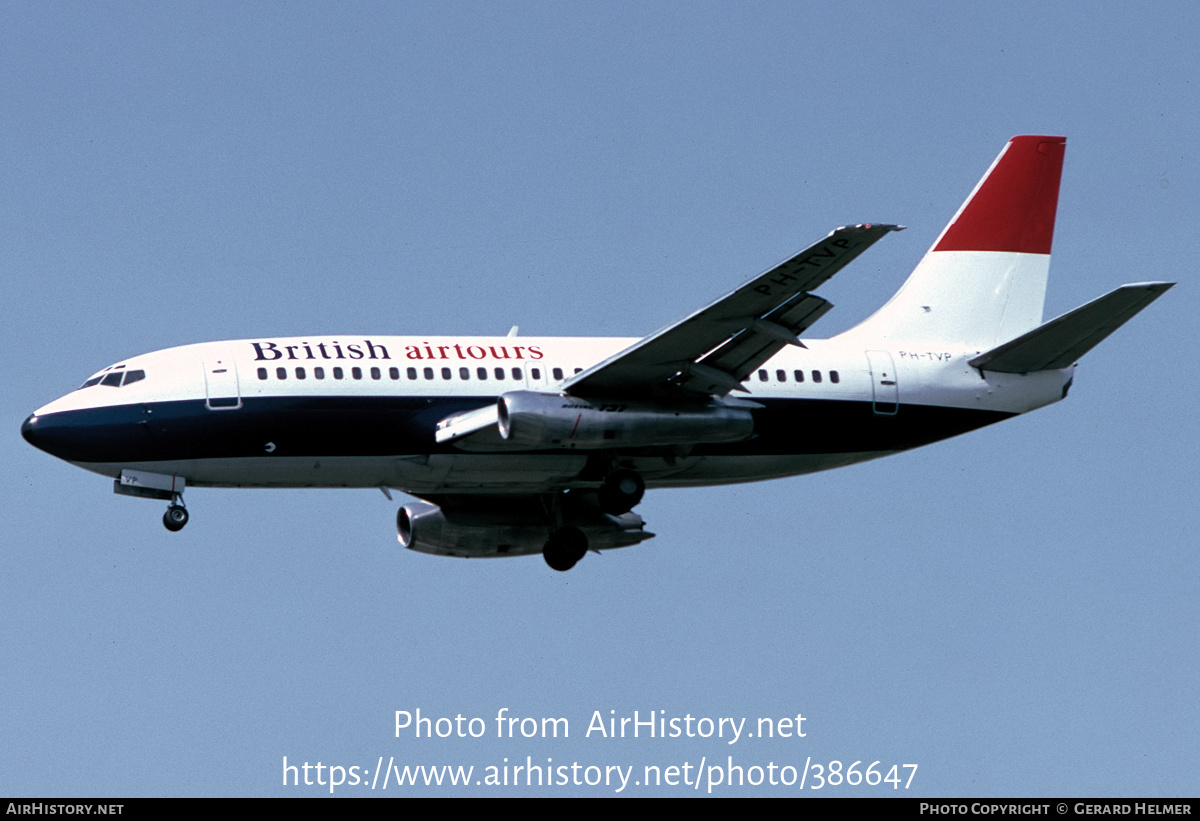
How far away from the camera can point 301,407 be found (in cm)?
4216

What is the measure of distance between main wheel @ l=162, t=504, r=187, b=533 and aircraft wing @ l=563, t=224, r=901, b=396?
8.31m

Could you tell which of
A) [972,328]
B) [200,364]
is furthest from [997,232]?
[200,364]

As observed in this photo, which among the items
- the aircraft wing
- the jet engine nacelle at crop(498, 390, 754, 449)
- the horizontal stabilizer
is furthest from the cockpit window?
the horizontal stabilizer

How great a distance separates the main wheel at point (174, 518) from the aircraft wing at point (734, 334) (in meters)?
8.31

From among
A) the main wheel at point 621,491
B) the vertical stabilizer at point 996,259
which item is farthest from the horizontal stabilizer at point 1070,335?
the main wheel at point 621,491

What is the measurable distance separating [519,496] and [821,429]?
7.36 metres

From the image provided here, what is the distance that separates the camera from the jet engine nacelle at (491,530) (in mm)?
47781

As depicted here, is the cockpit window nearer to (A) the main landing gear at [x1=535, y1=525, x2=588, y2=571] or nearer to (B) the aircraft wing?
(B) the aircraft wing

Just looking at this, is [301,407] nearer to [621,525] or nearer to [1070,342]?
[621,525]

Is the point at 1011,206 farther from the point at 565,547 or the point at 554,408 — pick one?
the point at 554,408

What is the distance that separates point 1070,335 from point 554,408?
11.8 metres

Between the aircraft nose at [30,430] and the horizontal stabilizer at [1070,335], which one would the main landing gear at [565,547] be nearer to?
the horizontal stabilizer at [1070,335]

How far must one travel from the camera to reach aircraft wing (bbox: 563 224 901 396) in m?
A: 37.9
